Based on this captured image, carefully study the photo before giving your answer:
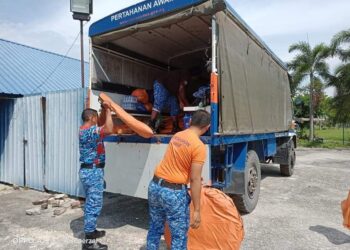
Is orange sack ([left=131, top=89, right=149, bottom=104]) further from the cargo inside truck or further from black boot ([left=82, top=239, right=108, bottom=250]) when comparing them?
black boot ([left=82, top=239, right=108, bottom=250])

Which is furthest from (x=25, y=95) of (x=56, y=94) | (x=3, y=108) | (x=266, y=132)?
(x=266, y=132)

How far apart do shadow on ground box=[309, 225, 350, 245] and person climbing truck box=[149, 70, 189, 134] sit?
267cm

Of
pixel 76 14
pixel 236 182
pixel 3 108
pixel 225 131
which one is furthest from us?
pixel 3 108

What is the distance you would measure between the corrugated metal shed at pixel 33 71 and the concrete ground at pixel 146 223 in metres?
2.80

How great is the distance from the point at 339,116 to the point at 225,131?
20671 millimetres

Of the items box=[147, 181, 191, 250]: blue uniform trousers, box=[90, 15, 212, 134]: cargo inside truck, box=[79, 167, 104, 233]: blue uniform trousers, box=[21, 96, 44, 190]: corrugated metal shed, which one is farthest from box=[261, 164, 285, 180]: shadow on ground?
box=[147, 181, 191, 250]: blue uniform trousers

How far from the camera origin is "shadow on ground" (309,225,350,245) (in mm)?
4555

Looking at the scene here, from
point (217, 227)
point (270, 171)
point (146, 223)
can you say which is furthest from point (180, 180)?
point (270, 171)

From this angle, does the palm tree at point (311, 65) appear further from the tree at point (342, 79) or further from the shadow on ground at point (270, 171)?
the shadow on ground at point (270, 171)

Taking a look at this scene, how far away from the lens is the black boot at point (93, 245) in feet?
13.7

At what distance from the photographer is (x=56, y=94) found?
7422 mm

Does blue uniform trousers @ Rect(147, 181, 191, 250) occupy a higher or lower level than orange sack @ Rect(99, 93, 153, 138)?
lower

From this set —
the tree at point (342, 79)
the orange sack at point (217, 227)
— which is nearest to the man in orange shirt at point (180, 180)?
the orange sack at point (217, 227)

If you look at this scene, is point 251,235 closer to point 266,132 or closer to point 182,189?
point 182,189
